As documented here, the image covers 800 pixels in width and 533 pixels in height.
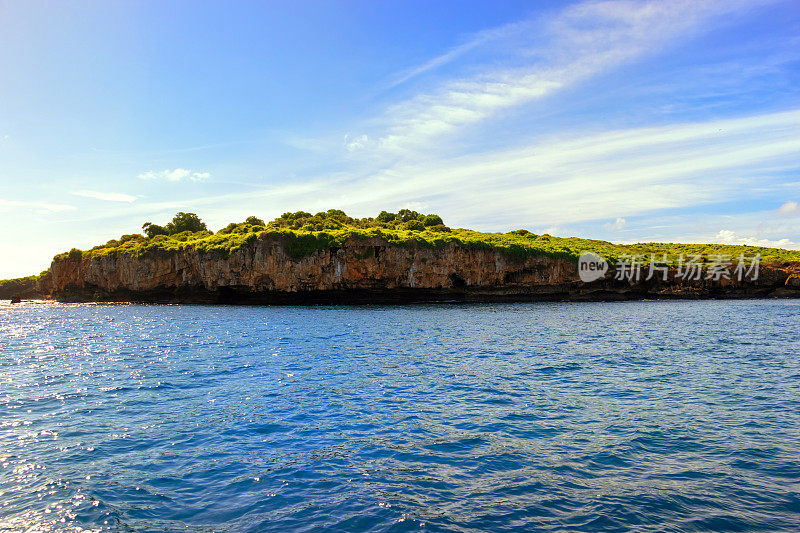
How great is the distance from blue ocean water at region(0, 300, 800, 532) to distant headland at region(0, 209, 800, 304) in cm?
5846

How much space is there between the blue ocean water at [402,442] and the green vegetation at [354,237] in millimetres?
59624

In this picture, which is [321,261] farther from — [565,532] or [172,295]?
[565,532]

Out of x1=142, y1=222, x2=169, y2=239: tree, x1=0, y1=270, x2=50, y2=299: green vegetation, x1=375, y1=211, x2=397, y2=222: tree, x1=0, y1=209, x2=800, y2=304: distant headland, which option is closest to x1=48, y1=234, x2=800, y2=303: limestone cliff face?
x1=0, y1=209, x2=800, y2=304: distant headland

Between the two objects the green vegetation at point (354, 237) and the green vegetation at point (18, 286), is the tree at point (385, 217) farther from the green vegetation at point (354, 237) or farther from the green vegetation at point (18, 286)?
the green vegetation at point (18, 286)

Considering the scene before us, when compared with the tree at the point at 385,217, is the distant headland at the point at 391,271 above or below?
below

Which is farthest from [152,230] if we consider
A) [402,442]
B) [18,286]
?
[402,442]

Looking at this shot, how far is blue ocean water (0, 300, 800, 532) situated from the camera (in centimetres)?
834

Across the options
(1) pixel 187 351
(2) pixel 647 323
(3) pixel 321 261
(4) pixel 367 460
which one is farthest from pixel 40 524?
(3) pixel 321 261

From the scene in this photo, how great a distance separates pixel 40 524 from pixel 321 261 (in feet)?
250

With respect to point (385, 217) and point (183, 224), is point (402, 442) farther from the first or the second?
point (183, 224)

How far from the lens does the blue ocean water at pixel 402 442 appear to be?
834 centimetres

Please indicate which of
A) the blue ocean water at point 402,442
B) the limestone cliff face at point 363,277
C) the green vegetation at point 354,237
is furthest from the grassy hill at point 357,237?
the blue ocean water at point 402,442

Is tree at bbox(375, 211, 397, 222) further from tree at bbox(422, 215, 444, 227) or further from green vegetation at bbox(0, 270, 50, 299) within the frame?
green vegetation at bbox(0, 270, 50, 299)

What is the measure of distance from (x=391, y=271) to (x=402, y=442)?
238 ft
